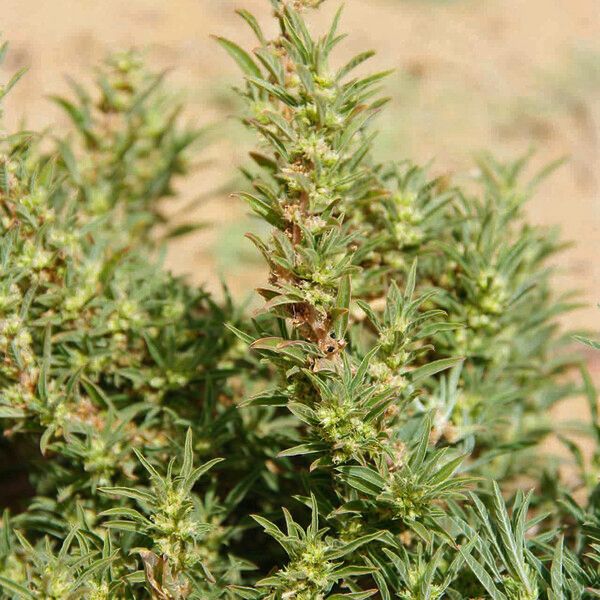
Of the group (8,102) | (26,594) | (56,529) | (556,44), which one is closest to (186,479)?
(26,594)

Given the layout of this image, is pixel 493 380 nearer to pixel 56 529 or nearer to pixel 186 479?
pixel 186 479

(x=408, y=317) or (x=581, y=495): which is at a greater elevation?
(x=408, y=317)

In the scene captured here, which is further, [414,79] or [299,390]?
[414,79]

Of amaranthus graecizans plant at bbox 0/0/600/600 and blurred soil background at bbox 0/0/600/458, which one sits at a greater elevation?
blurred soil background at bbox 0/0/600/458

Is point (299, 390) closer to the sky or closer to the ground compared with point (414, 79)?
closer to the ground

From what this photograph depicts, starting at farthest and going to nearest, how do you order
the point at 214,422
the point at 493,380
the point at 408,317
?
1. the point at 493,380
2. the point at 214,422
3. the point at 408,317

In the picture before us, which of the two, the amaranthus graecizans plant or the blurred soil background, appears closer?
the amaranthus graecizans plant
